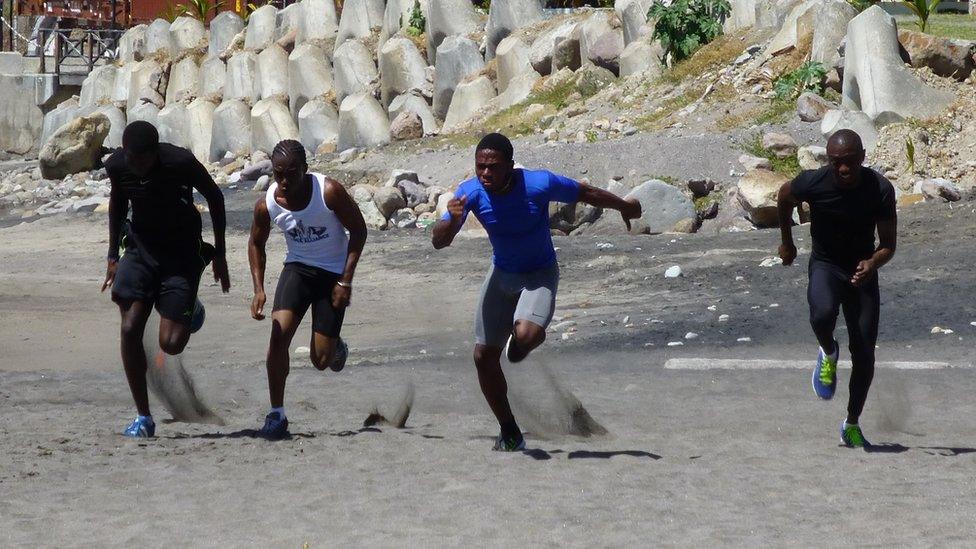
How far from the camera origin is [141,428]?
7.37 meters

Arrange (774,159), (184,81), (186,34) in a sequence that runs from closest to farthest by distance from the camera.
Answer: (774,159) → (184,81) → (186,34)

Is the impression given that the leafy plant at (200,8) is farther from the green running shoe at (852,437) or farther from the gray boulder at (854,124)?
the green running shoe at (852,437)

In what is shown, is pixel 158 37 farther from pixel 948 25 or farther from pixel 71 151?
pixel 948 25

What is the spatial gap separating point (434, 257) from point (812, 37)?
9.25m

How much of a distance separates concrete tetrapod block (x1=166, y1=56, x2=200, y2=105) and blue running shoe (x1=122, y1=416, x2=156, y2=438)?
35.9 metres

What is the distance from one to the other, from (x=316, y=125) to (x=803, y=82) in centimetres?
1520

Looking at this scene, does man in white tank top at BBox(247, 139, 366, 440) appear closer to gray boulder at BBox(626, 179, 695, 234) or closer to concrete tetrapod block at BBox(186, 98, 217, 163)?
gray boulder at BBox(626, 179, 695, 234)

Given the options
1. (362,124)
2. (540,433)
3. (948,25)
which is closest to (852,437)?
(540,433)

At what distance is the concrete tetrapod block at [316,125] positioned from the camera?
34.4 metres

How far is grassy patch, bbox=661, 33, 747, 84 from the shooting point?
25078 mm

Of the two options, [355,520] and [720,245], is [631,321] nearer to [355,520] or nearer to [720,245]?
[720,245]

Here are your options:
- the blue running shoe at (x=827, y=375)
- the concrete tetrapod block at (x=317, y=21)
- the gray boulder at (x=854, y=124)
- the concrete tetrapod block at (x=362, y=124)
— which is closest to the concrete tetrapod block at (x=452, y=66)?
the concrete tetrapod block at (x=362, y=124)

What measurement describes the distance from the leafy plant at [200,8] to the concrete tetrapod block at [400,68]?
1406 centimetres

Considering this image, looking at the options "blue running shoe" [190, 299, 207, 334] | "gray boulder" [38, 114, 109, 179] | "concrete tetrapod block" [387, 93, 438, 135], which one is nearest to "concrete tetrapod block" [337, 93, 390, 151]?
"concrete tetrapod block" [387, 93, 438, 135]
